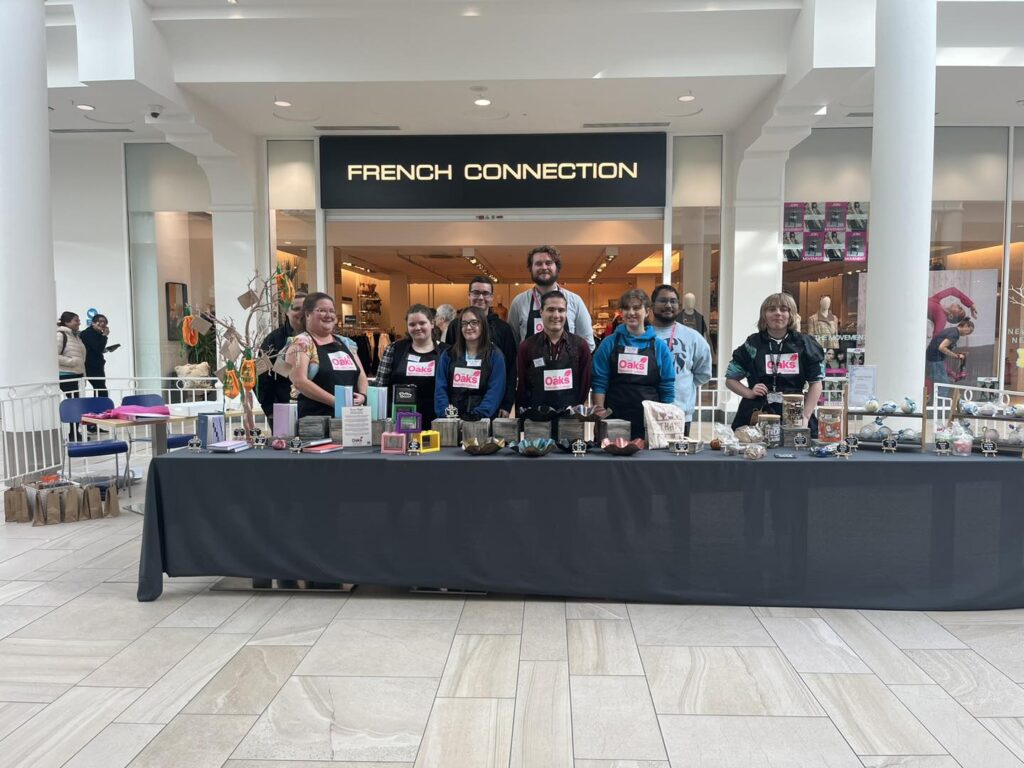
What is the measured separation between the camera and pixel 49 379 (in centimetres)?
565

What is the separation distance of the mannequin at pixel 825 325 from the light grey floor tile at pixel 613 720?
276 inches

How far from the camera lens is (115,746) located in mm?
2109

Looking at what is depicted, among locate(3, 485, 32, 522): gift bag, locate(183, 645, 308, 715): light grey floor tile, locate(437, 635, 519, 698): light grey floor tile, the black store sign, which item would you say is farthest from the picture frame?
locate(437, 635, 519, 698): light grey floor tile

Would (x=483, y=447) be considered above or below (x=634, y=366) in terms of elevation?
below

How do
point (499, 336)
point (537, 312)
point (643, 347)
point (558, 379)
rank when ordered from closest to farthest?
point (558, 379) < point (643, 347) < point (499, 336) < point (537, 312)

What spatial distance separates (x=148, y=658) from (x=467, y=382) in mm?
1890

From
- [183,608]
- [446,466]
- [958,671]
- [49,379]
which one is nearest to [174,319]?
[49,379]

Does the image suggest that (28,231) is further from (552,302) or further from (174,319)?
(552,302)

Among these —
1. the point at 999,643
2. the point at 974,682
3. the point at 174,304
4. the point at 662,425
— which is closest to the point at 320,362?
the point at 662,425

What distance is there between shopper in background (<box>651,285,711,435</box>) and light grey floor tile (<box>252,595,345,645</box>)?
2.35 metres

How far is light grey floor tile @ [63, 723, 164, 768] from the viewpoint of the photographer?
6.66 feet

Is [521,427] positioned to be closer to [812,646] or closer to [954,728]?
[812,646]

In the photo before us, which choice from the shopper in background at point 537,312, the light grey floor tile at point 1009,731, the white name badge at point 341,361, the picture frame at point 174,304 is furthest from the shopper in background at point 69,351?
the light grey floor tile at point 1009,731

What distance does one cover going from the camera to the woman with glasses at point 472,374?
3.63 metres
